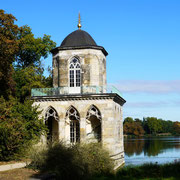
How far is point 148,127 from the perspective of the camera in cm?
14338

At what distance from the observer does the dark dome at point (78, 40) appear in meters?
27.6

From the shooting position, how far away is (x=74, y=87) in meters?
26.6

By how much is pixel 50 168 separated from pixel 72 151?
162cm

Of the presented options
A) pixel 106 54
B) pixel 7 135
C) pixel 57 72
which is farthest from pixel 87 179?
pixel 106 54

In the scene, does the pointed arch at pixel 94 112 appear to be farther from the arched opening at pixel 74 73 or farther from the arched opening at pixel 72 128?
the arched opening at pixel 74 73

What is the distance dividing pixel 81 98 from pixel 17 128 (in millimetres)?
6118

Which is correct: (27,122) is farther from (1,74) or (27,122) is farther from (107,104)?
(107,104)

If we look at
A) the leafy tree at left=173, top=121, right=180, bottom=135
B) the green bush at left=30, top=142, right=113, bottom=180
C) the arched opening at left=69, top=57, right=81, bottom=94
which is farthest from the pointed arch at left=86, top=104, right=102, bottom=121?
the leafy tree at left=173, top=121, right=180, bottom=135

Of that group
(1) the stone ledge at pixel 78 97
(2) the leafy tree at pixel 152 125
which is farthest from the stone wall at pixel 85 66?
(2) the leafy tree at pixel 152 125

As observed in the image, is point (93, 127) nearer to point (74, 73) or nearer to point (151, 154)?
point (74, 73)

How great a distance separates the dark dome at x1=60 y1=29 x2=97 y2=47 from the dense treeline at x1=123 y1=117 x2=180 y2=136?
10378 cm

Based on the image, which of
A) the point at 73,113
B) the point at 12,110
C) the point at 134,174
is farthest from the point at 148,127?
the point at 134,174

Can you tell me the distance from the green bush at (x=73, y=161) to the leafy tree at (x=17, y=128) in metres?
3.65

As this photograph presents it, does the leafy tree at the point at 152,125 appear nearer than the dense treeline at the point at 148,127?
No
